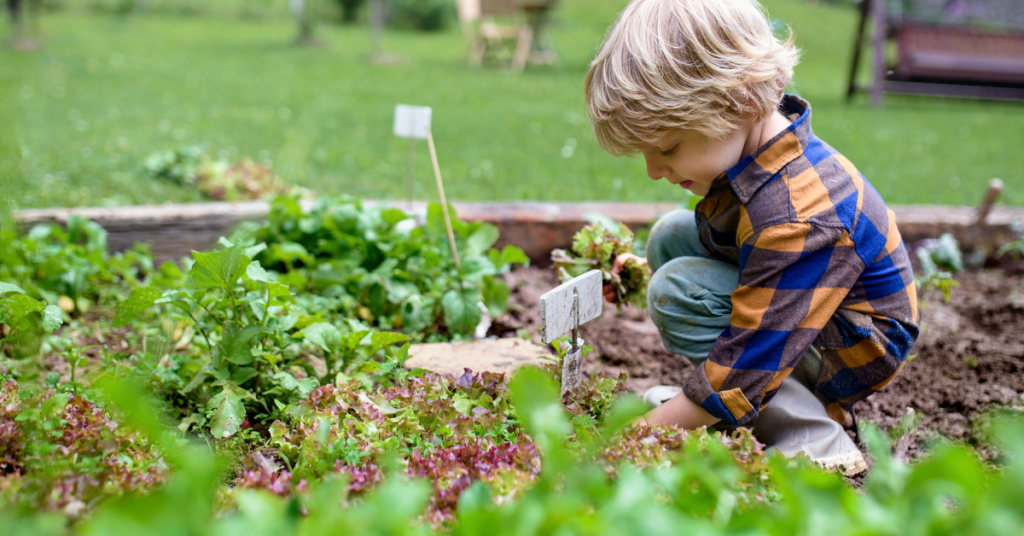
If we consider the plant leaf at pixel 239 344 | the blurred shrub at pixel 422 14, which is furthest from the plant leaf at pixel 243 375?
the blurred shrub at pixel 422 14

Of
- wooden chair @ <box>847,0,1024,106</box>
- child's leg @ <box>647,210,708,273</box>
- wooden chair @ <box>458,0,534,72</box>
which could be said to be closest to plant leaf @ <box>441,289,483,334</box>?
child's leg @ <box>647,210,708,273</box>

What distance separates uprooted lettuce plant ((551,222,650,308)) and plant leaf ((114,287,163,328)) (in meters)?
0.92

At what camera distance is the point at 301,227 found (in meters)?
2.28

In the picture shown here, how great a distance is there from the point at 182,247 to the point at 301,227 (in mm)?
604

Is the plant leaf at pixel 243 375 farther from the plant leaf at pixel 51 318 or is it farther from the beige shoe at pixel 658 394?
the beige shoe at pixel 658 394

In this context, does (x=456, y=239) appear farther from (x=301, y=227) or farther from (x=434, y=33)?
(x=434, y=33)

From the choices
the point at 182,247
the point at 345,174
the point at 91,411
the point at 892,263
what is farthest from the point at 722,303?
the point at 345,174

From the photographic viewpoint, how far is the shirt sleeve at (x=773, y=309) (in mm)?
1341

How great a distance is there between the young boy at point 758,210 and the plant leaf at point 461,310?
64cm

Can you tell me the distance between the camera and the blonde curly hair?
1.36 m

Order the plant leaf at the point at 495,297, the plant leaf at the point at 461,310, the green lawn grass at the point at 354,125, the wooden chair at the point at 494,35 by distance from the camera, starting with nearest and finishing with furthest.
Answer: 1. the plant leaf at the point at 461,310
2. the plant leaf at the point at 495,297
3. the green lawn grass at the point at 354,125
4. the wooden chair at the point at 494,35

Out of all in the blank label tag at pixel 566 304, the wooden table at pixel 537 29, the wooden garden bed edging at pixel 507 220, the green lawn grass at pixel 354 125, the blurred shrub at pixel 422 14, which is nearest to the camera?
the blank label tag at pixel 566 304

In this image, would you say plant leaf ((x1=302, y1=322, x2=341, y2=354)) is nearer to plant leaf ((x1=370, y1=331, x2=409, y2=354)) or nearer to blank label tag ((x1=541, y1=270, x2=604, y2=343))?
plant leaf ((x1=370, y1=331, x2=409, y2=354))

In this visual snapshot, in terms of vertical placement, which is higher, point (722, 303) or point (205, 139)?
point (722, 303)
